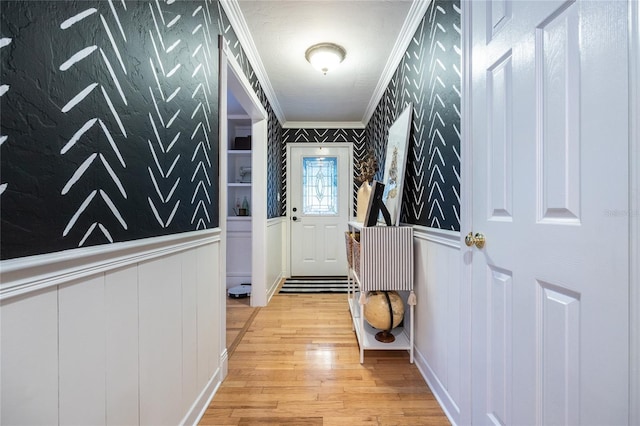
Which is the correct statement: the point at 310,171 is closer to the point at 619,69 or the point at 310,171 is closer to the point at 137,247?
the point at 137,247

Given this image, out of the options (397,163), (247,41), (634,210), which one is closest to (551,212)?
(634,210)

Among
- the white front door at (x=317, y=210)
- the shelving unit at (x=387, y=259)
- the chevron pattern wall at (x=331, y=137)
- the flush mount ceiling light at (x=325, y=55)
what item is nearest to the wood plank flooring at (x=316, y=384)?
the shelving unit at (x=387, y=259)

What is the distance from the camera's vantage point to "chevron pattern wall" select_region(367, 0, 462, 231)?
1349 mm

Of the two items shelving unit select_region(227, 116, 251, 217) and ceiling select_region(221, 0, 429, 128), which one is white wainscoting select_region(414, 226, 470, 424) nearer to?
ceiling select_region(221, 0, 429, 128)

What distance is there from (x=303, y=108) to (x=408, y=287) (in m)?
2.69

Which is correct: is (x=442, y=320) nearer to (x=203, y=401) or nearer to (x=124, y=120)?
(x=203, y=401)

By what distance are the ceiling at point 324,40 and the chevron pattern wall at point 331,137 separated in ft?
2.63

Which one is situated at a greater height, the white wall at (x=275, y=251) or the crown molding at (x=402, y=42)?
the crown molding at (x=402, y=42)

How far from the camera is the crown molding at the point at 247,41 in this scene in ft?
5.83

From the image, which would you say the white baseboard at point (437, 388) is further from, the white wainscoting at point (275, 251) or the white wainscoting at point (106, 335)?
the white wainscoting at point (275, 251)

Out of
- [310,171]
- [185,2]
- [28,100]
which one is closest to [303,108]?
[310,171]

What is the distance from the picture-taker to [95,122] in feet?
2.45

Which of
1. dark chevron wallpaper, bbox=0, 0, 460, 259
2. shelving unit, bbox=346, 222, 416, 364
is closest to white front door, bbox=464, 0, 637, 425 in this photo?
dark chevron wallpaper, bbox=0, 0, 460, 259

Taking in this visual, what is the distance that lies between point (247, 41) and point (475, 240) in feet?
6.87
